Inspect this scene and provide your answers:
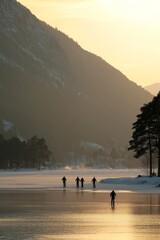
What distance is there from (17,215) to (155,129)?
6929 centimetres

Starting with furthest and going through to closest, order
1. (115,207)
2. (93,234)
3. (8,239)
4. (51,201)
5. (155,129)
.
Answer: (155,129) → (51,201) → (115,207) → (93,234) → (8,239)

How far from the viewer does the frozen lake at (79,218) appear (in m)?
46.4

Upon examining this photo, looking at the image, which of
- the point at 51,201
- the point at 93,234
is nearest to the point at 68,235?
the point at 93,234

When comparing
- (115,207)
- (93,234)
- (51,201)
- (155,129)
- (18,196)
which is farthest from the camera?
(155,129)

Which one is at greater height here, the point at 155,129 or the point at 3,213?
the point at 155,129

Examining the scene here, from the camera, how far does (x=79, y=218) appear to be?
56.3m

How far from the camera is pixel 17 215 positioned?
58312 millimetres

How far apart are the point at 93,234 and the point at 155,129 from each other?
261ft

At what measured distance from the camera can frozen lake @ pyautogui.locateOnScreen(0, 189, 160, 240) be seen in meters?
46.4

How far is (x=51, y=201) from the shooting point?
7500 cm

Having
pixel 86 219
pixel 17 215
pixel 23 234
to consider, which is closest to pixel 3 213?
pixel 17 215

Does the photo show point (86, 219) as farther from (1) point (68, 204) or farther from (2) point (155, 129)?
(2) point (155, 129)

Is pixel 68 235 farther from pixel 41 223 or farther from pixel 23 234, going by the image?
pixel 41 223

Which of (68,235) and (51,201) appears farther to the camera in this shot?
(51,201)
